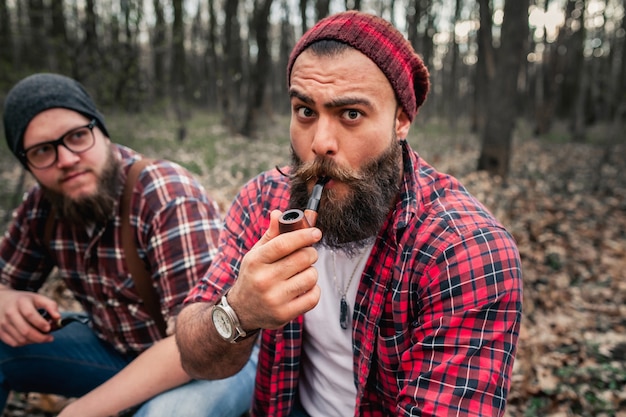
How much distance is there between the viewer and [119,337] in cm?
230

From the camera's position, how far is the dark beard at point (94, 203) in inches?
84.2

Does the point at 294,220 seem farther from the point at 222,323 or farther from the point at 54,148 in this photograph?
the point at 54,148

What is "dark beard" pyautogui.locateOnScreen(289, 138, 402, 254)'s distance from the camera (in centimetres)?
152

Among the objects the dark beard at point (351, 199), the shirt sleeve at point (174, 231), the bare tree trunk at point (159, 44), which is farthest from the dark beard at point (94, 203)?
the bare tree trunk at point (159, 44)

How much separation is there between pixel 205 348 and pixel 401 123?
3.44ft

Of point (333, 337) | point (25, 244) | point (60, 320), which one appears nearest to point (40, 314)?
point (60, 320)

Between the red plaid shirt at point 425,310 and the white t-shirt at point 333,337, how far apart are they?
67mm

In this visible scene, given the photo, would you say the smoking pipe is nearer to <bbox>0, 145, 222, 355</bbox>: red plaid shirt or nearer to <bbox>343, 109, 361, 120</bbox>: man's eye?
<bbox>343, 109, 361, 120</bbox>: man's eye

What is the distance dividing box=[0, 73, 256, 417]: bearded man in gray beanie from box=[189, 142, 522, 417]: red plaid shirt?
0.34 metres

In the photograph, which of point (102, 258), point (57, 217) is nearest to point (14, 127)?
point (57, 217)

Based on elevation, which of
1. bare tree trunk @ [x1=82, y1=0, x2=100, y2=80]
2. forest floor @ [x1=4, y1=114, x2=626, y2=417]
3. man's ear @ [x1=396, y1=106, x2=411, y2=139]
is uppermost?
bare tree trunk @ [x1=82, y1=0, x2=100, y2=80]

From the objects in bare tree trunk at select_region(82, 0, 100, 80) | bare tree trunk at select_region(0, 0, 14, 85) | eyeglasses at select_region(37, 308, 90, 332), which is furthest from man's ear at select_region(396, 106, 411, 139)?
Result: bare tree trunk at select_region(0, 0, 14, 85)

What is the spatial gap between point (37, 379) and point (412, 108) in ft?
7.48

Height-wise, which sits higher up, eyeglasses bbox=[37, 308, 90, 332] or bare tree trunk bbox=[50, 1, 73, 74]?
bare tree trunk bbox=[50, 1, 73, 74]
